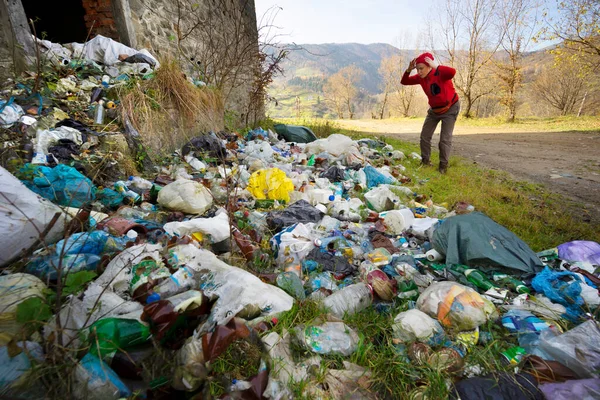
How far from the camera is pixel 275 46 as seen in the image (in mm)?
6430

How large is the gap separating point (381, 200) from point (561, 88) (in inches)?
1172

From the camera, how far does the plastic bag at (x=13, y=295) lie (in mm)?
976

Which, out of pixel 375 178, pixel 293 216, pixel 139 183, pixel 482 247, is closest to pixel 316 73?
pixel 375 178

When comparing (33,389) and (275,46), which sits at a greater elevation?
(275,46)

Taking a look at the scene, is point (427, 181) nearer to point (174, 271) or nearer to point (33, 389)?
point (174, 271)

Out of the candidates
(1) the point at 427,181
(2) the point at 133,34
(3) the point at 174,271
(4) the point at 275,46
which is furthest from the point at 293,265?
(4) the point at 275,46

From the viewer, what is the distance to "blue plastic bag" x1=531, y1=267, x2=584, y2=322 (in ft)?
4.85

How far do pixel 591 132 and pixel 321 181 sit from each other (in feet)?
32.6

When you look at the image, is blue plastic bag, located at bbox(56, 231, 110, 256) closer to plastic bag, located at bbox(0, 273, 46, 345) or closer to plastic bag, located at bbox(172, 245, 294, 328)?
plastic bag, located at bbox(0, 273, 46, 345)

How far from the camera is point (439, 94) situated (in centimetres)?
432

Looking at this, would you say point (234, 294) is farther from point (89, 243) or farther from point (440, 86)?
point (440, 86)

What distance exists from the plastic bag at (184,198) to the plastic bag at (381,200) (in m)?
1.71

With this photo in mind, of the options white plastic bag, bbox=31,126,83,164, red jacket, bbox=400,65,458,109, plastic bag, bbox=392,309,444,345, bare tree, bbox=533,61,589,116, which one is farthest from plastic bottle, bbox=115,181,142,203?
bare tree, bbox=533,61,589,116

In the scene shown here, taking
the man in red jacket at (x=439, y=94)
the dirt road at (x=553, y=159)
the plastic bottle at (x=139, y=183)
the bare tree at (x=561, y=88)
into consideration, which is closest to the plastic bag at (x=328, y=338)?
the plastic bottle at (x=139, y=183)
